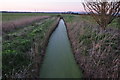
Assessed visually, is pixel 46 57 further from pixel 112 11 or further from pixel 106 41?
pixel 112 11

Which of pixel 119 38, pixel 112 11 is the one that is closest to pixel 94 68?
pixel 119 38

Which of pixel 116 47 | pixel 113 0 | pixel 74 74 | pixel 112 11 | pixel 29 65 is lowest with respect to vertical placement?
pixel 74 74

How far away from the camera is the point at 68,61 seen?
810 cm

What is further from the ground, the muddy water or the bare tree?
the bare tree

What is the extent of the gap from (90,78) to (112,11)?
16.8 feet

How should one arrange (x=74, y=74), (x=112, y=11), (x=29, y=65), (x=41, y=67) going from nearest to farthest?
(x=29, y=65) → (x=74, y=74) → (x=41, y=67) → (x=112, y=11)

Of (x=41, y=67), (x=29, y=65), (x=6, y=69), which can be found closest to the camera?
(x=6, y=69)

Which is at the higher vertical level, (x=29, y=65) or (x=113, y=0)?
(x=113, y=0)

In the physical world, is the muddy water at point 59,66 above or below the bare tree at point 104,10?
below

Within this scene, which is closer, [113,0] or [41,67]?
[41,67]

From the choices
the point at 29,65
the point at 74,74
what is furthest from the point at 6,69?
the point at 74,74

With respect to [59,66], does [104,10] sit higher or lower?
higher

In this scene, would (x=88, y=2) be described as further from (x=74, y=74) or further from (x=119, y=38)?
(x=74, y=74)

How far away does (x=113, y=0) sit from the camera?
29.7 feet
